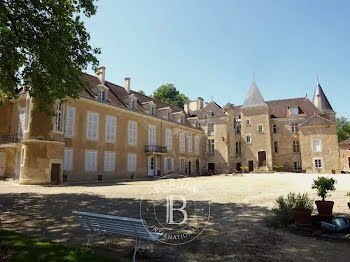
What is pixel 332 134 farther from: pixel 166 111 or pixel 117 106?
pixel 117 106

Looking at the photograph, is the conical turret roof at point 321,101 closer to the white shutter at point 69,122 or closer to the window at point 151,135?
the window at point 151,135

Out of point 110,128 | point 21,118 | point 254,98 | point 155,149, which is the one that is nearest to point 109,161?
point 110,128

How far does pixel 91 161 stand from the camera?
19656 millimetres

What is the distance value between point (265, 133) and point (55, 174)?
2666 cm

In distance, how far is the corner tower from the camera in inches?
1398

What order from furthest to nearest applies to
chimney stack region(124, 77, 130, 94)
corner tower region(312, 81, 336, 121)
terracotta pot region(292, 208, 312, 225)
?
corner tower region(312, 81, 336, 121), chimney stack region(124, 77, 130, 94), terracotta pot region(292, 208, 312, 225)

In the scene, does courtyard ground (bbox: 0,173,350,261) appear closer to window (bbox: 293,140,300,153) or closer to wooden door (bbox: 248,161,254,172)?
wooden door (bbox: 248,161,254,172)

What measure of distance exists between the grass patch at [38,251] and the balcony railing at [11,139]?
632 inches

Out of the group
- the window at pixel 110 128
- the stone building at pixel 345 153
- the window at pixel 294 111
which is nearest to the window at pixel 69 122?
the window at pixel 110 128

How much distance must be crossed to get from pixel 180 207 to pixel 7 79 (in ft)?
26.0

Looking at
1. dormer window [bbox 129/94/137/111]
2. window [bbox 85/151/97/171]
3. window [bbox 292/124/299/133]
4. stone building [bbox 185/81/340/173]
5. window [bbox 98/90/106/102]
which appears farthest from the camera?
window [bbox 292/124/299/133]

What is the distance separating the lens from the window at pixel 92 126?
19766mm

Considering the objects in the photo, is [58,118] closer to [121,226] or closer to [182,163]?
[121,226]

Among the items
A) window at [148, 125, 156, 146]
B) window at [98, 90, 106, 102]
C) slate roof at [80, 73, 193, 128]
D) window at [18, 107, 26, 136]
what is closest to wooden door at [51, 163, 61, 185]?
window at [18, 107, 26, 136]
